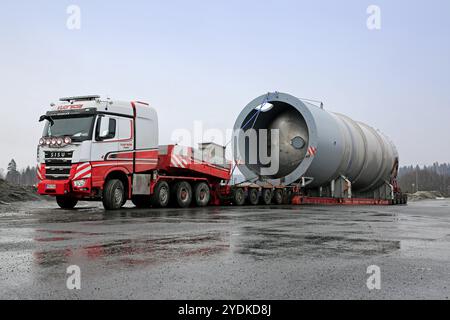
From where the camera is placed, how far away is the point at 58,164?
12.7 meters

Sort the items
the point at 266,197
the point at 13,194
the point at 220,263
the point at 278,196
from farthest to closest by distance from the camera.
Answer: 1. the point at 278,196
2. the point at 266,197
3. the point at 13,194
4. the point at 220,263

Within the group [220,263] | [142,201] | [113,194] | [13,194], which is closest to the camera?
[220,263]

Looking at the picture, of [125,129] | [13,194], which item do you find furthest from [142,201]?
[13,194]

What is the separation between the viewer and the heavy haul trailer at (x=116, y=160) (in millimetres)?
12594

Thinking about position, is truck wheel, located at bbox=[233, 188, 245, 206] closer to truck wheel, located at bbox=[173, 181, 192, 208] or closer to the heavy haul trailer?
the heavy haul trailer

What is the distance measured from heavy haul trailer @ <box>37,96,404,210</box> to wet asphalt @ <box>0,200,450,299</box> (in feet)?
16.8

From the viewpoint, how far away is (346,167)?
816 inches

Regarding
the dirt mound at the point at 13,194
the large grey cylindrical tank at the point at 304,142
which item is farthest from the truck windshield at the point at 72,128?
the large grey cylindrical tank at the point at 304,142

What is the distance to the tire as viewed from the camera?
15141 millimetres

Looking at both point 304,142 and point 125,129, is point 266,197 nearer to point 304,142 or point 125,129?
point 304,142

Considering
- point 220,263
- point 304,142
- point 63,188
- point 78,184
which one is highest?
point 304,142

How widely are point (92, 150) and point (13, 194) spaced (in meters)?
8.07

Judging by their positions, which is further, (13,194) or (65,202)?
(13,194)

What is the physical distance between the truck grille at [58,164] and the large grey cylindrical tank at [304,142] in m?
8.70
